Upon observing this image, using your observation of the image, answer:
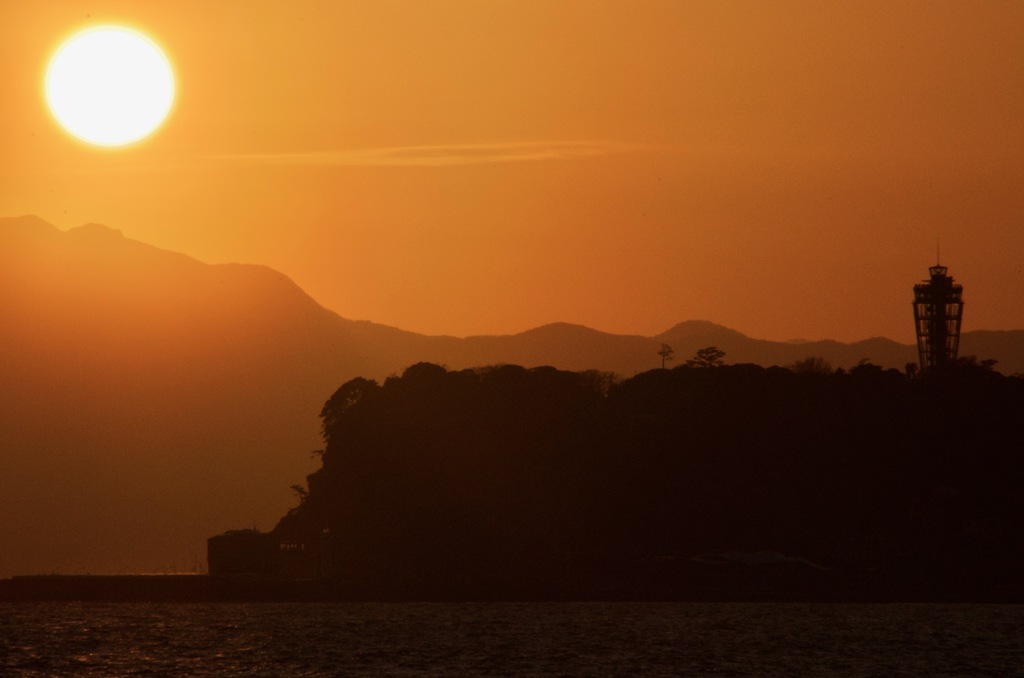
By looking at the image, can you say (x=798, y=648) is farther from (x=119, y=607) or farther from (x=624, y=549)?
(x=119, y=607)

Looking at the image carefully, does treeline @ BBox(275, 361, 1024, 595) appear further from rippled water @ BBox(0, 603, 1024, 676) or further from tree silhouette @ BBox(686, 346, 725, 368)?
tree silhouette @ BBox(686, 346, 725, 368)

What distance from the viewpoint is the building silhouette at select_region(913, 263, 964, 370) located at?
18975 centimetres

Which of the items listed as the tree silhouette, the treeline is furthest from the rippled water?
the tree silhouette

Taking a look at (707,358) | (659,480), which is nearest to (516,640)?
(659,480)

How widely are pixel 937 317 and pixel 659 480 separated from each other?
5718 cm

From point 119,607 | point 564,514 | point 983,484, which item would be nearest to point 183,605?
point 119,607

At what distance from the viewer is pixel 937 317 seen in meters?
192

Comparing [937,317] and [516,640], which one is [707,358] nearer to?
[937,317]

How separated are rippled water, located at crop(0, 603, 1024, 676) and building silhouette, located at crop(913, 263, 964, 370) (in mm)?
62706

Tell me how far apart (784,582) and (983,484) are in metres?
27.3

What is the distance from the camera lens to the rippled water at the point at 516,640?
87000mm

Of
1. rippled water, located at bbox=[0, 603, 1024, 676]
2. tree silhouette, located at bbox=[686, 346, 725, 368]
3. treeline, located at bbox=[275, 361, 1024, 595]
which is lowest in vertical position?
rippled water, located at bbox=[0, 603, 1024, 676]

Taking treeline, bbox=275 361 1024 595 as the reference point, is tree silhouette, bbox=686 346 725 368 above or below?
above

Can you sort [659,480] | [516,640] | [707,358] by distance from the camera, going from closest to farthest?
[516,640] → [659,480] → [707,358]
